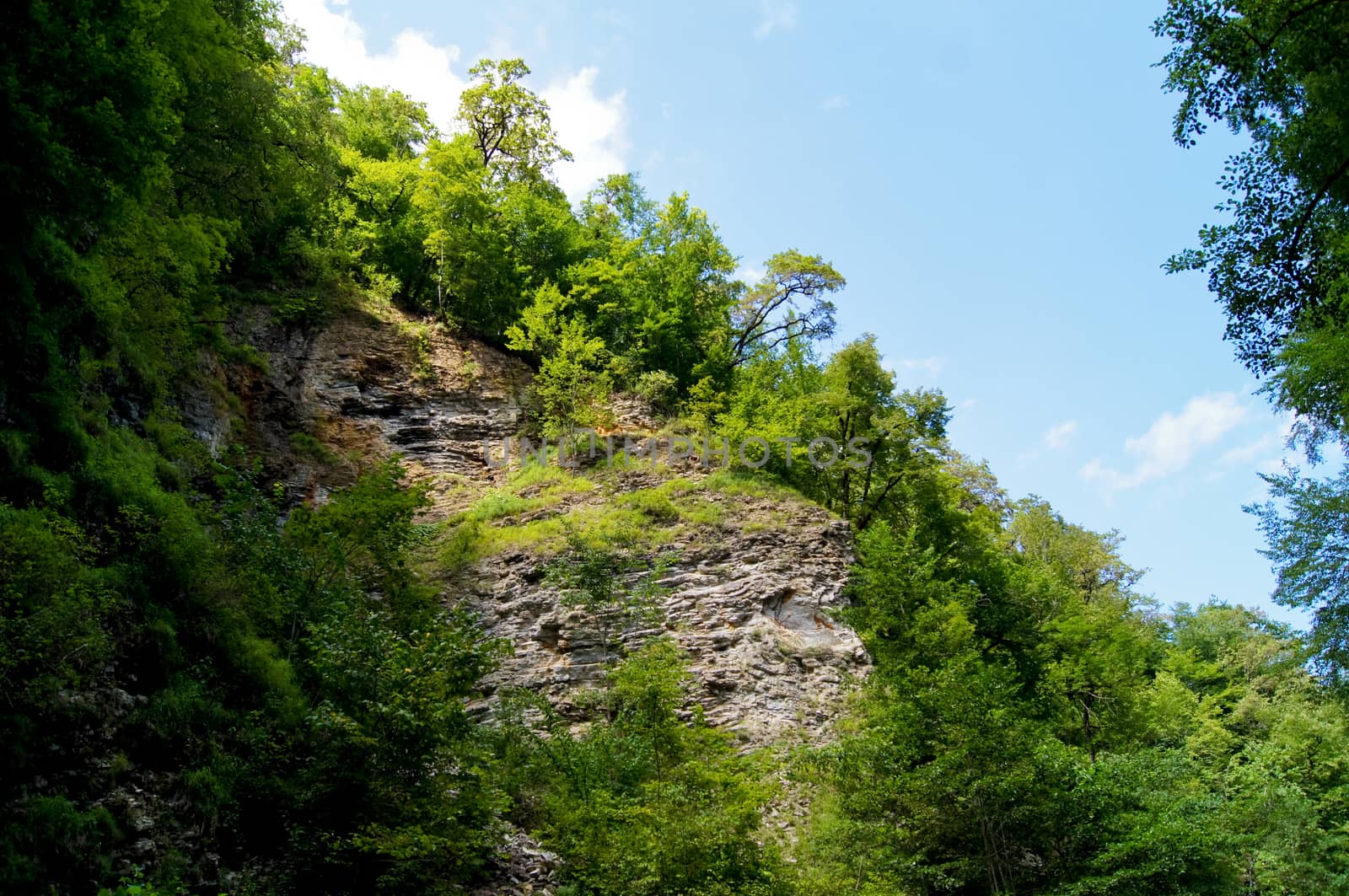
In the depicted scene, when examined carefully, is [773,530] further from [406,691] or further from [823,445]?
[406,691]

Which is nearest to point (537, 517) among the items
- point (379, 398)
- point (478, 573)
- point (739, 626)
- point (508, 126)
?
point (478, 573)

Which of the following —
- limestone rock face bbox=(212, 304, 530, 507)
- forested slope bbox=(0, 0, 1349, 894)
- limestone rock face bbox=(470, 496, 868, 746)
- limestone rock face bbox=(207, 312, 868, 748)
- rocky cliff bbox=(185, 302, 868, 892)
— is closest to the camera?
forested slope bbox=(0, 0, 1349, 894)

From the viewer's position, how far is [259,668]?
12242 millimetres

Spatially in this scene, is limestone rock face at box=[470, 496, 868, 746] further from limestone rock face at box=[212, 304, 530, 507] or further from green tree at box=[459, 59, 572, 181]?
green tree at box=[459, 59, 572, 181]

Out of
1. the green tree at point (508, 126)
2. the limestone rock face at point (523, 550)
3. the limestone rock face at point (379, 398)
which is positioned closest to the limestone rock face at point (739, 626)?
the limestone rock face at point (523, 550)

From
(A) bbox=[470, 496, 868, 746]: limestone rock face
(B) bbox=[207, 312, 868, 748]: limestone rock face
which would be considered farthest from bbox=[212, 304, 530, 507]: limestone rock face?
(A) bbox=[470, 496, 868, 746]: limestone rock face

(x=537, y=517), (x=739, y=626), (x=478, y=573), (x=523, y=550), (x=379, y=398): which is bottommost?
(x=739, y=626)

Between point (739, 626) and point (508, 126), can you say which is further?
point (508, 126)

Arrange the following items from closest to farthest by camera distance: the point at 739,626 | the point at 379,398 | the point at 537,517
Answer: the point at 739,626 < the point at 537,517 < the point at 379,398

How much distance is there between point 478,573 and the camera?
829 inches

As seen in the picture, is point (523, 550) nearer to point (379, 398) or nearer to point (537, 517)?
point (537, 517)

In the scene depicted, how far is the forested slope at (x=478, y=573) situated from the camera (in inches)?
397

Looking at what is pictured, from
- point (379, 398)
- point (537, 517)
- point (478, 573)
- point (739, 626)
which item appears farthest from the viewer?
point (379, 398)

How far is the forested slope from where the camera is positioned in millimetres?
10086
